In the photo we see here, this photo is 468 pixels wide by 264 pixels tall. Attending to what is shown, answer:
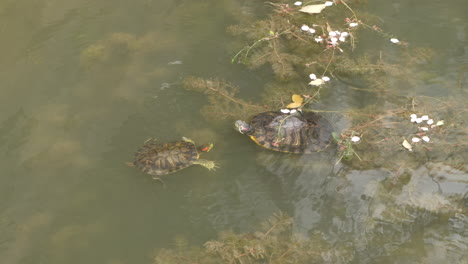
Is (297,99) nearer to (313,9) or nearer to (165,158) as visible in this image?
(313,9)

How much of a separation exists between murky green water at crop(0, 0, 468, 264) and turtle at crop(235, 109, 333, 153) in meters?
0.13

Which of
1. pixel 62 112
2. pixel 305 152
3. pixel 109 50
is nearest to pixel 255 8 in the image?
pixel 109 50

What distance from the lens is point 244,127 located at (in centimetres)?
481

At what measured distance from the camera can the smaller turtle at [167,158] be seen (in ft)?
15.0

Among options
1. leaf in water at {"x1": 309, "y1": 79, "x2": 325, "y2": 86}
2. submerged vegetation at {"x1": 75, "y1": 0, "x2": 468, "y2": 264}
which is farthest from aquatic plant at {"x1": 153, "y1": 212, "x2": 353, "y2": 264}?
leaf in water at {"x1": 309, "y1": 79, "x2": 325, "y2": 86}

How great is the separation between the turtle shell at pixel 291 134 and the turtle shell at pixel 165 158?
29.8 inches

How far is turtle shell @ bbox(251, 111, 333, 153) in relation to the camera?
4797mm

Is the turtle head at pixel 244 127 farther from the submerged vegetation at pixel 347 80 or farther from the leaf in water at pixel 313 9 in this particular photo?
the leaf in water at pixel 313 9

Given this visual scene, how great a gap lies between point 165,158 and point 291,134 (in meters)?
1.42

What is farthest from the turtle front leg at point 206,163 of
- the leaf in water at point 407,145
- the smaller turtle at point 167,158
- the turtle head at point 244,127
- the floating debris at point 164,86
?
the leaf in water at point 407,145

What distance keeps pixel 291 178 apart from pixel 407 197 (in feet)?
4.00

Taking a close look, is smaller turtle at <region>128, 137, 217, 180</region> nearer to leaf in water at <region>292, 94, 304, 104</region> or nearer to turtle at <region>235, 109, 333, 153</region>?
turtle at <region>235, 109, 333, 153</region>

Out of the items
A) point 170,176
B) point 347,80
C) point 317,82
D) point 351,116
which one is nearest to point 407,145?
point 351,116

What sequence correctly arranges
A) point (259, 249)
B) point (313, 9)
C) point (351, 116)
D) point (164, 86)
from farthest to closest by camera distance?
point (313, 9), point (164, 86), point (351, 116), point (259, 249)
